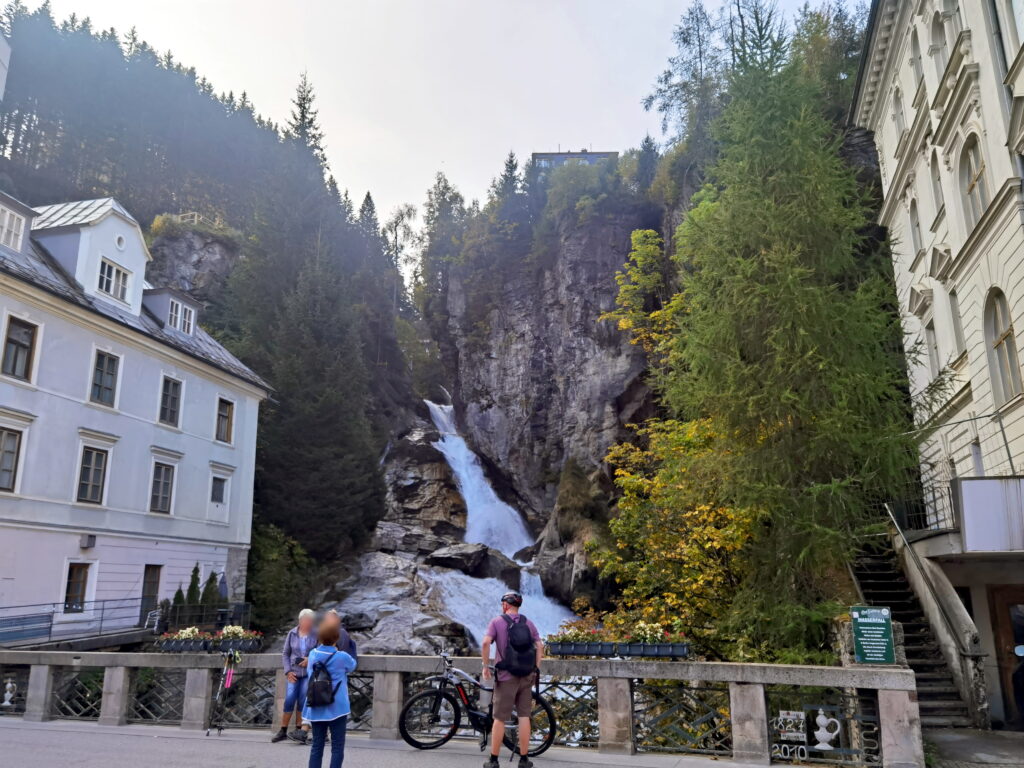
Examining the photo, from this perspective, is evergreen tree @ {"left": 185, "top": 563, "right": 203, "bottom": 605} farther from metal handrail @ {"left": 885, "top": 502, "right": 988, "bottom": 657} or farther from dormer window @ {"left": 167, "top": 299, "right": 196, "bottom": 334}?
metal handrail @ {"left": 885, "top": 502, "right": 988, "bottom": 657}

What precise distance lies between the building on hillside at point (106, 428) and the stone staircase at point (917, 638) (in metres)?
→ 21.5

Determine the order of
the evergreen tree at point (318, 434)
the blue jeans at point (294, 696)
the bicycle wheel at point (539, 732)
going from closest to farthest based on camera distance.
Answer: the bicycle wheel at point (539, 732) → the blue jeans at point (294, 696) → the evergreen tree at point (318, 434)

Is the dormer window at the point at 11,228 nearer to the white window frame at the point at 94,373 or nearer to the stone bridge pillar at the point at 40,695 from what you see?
the white window frame at the point at 94,373

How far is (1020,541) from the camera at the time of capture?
12.1 metres

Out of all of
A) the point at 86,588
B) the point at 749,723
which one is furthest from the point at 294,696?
the point at 86,588

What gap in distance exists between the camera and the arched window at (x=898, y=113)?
25672 millimetres

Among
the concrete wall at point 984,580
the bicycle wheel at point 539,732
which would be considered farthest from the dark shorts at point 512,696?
the concrete wall at point 984,580

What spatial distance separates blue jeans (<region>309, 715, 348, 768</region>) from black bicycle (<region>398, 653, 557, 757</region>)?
237 cm

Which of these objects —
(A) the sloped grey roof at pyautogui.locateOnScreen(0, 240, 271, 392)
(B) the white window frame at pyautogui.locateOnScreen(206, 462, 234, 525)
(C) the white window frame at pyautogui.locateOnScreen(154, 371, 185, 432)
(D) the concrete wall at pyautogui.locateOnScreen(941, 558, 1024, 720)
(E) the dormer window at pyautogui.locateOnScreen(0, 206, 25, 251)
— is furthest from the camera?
(B) the white window frame at pyautogui.locateOnScreen(206, 462, 234, 525)

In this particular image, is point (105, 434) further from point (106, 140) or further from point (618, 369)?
point (106, 140)

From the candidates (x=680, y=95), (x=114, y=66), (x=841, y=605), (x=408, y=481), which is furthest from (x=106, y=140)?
(x=841, y=605)

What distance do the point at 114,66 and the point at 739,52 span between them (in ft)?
221

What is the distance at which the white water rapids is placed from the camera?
29.5 m

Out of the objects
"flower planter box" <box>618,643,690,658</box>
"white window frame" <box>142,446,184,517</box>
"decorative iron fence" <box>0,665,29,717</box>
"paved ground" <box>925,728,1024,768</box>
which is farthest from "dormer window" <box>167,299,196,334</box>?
"paved ground" <box>925,728,1024,768</box>
